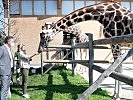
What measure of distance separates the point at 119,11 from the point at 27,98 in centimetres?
298

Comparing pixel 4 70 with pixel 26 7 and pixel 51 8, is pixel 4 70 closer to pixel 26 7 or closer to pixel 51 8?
pixel 26 7

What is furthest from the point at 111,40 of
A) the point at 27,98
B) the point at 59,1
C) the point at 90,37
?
the point at 59,1

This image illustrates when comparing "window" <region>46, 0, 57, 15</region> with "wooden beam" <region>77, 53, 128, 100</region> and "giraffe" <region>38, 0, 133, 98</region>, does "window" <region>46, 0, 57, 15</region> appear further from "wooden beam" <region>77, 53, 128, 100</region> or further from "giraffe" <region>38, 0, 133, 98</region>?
"wooden beam" <region>77, 53, 128, 100</region>

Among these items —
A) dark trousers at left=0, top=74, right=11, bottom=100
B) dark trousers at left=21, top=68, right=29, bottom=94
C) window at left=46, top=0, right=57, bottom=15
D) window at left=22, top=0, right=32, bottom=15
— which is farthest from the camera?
window at left=46, top=0, right=57, bottom=15

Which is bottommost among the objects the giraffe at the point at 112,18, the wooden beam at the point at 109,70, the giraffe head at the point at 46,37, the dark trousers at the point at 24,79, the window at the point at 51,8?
the dark trousers at the point at 24,79

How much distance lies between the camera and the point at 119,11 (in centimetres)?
912

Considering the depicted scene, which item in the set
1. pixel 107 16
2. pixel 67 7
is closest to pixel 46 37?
pixel 107 16

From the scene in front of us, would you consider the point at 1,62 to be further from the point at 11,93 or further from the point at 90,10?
the point at 90,10

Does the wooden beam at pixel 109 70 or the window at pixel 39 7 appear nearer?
the wooden beam at pixel 109 70

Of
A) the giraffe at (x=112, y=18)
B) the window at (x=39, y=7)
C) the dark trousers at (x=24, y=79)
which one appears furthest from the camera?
the window at (x=39, y=7)

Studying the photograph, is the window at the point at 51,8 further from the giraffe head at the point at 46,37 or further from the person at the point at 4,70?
the person at the point at 4,70

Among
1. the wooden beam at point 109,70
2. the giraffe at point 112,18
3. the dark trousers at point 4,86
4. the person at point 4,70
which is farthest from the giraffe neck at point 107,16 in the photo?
the wooden beam at point 109,70

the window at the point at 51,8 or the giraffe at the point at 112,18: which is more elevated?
the window at the point at 51,8

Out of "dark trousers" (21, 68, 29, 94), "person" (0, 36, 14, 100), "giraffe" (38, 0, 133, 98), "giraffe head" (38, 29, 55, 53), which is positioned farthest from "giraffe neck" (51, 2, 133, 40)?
"person" (0, 36, 14, 100)
